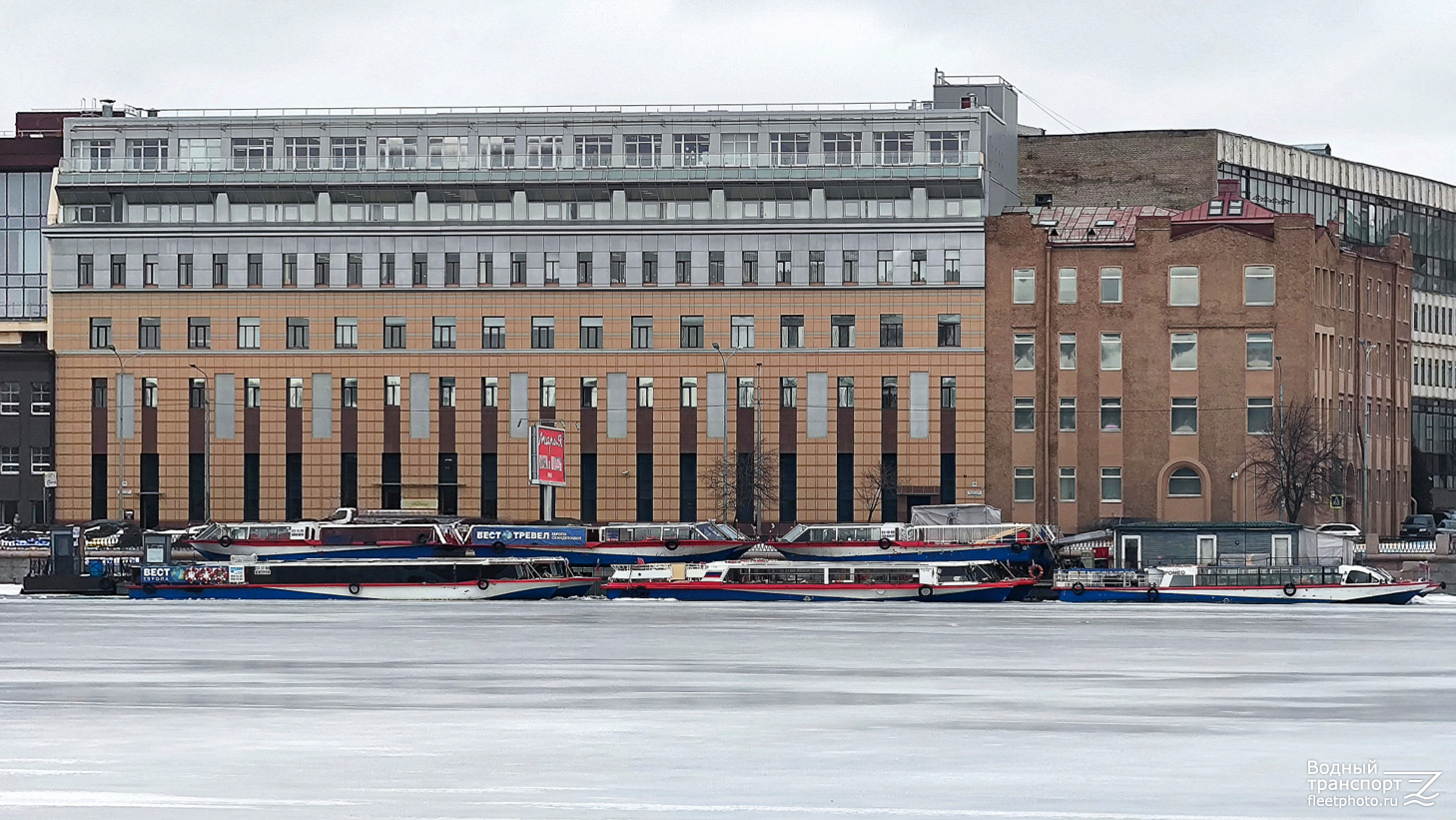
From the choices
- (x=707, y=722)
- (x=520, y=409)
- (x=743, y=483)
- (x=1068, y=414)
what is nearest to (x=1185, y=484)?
(x=1068, y=414)

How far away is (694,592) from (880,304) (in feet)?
150

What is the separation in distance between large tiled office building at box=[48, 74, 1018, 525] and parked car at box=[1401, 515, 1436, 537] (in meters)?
29.4

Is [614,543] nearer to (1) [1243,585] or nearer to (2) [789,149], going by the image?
(2) [789,149]

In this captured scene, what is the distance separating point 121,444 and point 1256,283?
69.4 metres

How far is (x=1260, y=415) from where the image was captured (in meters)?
150

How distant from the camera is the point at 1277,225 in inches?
5915

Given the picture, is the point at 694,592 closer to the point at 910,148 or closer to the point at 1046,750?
the point at 910,148

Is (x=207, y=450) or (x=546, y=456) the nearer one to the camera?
(x=546, y=456)

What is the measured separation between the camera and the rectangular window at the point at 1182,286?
495 ft

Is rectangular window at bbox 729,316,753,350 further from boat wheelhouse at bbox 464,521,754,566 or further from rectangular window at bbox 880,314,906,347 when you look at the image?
boat wheelhouse at bbox 464,521,754,566

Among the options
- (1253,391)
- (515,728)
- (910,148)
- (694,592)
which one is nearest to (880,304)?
(910,148)

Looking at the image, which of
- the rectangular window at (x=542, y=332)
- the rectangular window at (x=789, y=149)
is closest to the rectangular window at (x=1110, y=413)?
the rectangular window at (x=789, y=149)

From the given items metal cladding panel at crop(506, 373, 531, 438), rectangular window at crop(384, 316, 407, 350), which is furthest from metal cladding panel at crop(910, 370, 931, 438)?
rectangular window at crop(384, 316, 407, 350)

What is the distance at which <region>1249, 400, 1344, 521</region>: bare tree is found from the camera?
142m
